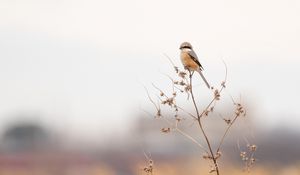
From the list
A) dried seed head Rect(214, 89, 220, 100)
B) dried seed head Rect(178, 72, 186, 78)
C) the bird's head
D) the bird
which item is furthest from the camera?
the bird

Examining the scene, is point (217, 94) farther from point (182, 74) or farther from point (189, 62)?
point (189, 62)

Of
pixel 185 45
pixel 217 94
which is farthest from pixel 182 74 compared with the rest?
pixel 185 45

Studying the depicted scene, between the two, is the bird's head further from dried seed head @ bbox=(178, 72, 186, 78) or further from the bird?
dried seed head @ bbox=(178, 72, 186, 78)

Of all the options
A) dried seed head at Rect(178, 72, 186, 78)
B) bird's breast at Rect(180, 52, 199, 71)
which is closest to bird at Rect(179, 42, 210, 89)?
bird's breast at Rect(180, 52, 199, 71)

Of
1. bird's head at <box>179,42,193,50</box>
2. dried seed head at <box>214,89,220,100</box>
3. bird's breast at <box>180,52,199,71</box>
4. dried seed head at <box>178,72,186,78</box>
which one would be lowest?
dried seed head at <box>214,89,220,100</box>

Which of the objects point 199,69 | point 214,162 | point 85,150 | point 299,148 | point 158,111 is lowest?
point 214,162

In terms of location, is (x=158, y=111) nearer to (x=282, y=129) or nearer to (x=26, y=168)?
(x=26, y=168)

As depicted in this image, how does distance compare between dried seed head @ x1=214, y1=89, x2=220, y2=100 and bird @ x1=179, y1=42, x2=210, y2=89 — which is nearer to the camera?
dried seed head @ x1=214, y1=89, x2=220, y2=100

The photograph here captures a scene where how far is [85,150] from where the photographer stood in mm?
27047

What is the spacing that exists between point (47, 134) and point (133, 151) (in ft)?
17.0

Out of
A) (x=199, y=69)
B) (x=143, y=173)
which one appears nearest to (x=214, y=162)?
(x=143, y=173)

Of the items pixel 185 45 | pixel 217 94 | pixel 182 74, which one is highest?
pixel 185 45

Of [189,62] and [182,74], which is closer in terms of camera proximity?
[182,74]

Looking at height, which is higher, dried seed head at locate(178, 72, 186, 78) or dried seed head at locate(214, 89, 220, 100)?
dried seed head at locate(178, 72, 186, 78)
